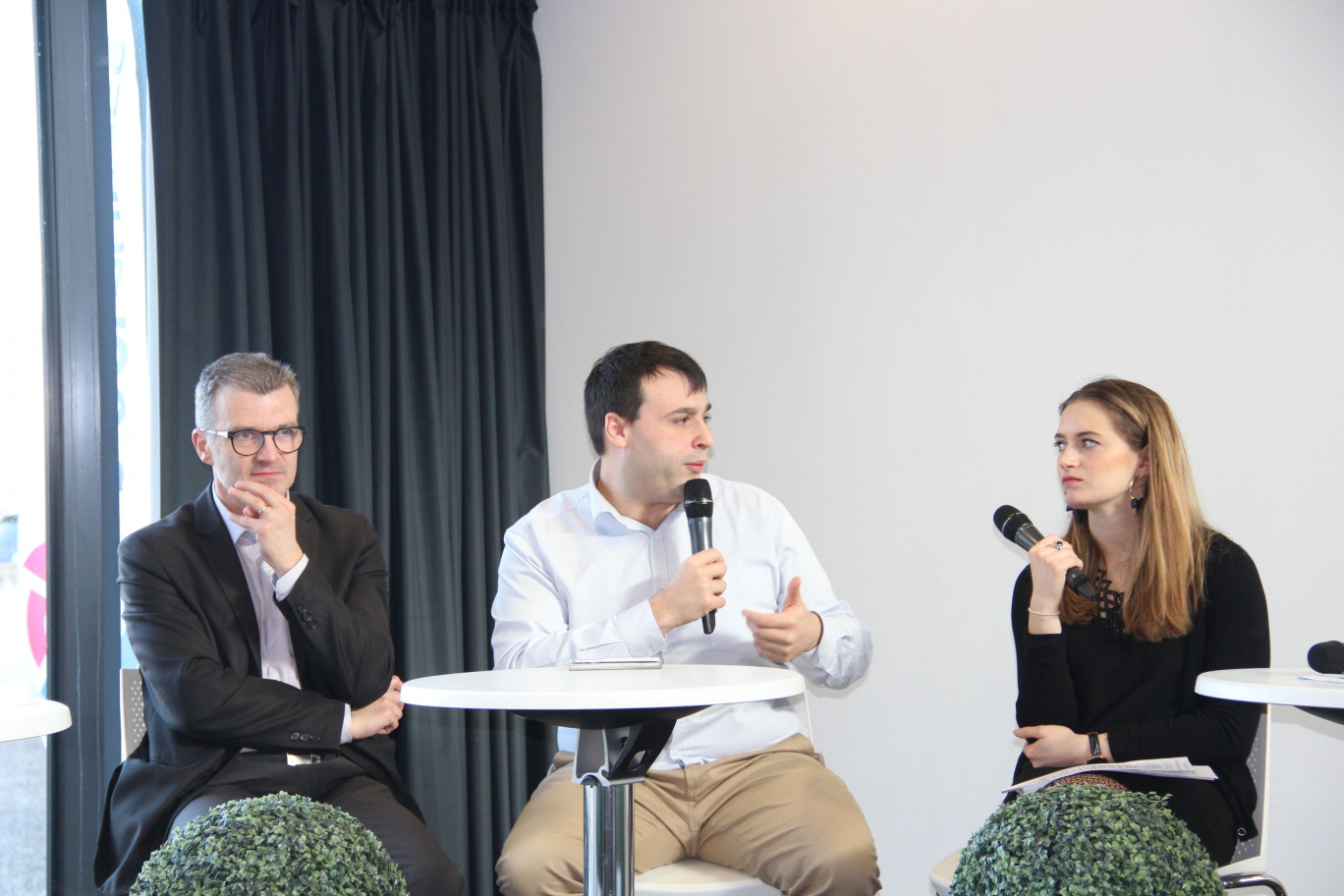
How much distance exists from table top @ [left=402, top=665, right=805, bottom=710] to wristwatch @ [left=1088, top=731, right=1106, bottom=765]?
0.66 meters

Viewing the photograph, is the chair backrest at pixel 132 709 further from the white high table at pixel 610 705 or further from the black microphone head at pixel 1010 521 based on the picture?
the black microphone head at pixel 1010 521

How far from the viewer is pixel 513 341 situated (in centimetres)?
378

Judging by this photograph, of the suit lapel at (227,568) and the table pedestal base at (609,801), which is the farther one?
the suit lapel at (227,568)

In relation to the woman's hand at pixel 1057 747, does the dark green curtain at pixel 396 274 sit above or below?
above

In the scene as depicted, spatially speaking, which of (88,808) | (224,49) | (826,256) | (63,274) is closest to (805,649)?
(826,256)

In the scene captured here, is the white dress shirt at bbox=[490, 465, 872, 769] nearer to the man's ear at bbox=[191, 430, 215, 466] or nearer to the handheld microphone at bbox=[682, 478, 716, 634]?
the handheld microphone at bbox=[682, 478, 716, 634]

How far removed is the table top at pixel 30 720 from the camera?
59.6 inches

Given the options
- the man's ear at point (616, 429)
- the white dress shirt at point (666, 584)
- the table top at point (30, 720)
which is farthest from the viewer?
the man's ear at point (616, 429)

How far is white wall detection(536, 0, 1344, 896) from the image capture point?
9.30 feet

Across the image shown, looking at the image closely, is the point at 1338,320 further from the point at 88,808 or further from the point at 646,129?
the point at 88,808

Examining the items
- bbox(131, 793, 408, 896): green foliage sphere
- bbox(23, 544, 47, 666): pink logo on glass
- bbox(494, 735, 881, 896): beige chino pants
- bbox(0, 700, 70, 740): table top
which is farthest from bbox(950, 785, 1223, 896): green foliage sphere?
bbox(23, 544, 47, 666): pink logo on glass

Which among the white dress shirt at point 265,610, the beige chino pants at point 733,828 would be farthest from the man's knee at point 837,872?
the white dress shirt at point 265,610

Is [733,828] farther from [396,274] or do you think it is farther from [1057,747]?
[396,274]

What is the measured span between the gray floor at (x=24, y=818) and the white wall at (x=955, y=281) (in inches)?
72.1
